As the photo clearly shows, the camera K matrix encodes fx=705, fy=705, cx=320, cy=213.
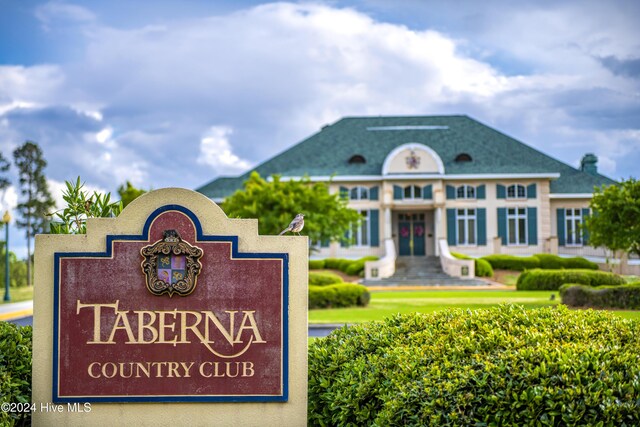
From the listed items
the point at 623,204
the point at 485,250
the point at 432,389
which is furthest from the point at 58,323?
the point at 485,250

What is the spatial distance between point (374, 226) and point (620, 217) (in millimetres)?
24918

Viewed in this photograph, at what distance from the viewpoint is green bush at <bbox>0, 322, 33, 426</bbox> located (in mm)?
6273

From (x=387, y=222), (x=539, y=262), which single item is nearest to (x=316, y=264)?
(x=387, y=222)

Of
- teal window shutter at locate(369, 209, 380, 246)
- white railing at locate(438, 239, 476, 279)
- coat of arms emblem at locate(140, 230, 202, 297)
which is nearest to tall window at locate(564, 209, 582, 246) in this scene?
white railing at locate(438, 239, 476, 279)

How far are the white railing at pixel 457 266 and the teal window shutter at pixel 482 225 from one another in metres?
5.05

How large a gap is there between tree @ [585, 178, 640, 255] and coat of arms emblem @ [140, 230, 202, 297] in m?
19.4

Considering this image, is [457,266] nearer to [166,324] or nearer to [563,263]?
[563,263]

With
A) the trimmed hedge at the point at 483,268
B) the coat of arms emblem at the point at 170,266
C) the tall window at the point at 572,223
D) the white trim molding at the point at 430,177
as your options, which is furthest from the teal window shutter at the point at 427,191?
the coat of arms emblem at the point at 170,266

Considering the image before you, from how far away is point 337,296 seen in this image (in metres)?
23.1

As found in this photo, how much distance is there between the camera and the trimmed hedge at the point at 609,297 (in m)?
21.0

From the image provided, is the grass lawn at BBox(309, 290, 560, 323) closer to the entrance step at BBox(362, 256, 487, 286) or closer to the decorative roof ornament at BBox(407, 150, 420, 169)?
the entrance step at BBox(362, 256, 487, 286)

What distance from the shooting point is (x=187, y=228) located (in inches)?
256

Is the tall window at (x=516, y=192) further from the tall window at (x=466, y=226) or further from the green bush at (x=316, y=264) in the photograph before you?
the green bush at (x=316, y=264)

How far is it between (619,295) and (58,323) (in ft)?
61.4
